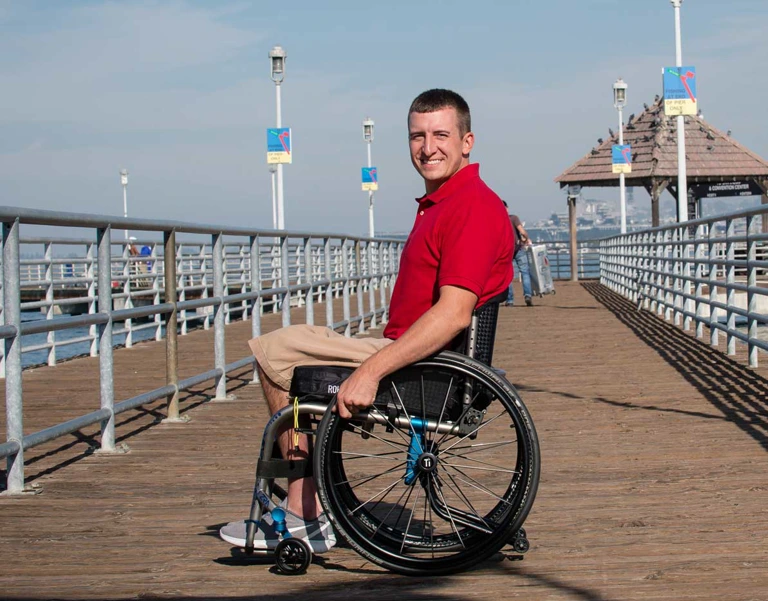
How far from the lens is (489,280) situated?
3758mm

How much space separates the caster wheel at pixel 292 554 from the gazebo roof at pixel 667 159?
37492mm

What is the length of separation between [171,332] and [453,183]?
3781 mm

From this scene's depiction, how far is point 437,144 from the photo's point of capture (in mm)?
3895

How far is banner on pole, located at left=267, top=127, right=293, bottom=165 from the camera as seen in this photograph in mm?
24031

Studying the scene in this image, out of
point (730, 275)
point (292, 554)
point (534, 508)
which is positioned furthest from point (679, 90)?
point (292, 554)

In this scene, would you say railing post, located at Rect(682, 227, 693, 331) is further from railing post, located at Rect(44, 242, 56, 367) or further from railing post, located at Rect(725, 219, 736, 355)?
railing post, located at Rect(44, 242, 56, 367)

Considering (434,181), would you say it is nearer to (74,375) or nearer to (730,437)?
(730,437)

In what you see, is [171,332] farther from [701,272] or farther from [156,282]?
[156,282]

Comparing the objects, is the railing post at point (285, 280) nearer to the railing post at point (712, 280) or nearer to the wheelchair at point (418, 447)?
the railing post at point (712, 280)

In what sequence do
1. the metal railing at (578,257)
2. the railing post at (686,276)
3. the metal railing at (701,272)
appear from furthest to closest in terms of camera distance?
the metal railing at (578,257), the railing post at (686,276), the metal railing at (701,272)

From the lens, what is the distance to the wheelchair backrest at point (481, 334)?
3709 millimetres

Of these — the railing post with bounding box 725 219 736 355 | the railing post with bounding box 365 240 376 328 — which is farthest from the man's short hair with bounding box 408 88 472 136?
the railing post with bounding box 365 240 376 328

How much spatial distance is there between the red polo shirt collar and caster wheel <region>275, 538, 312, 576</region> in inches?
45.8

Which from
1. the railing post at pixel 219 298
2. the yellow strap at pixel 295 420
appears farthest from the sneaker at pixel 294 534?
the railing post at pixel 219 298
